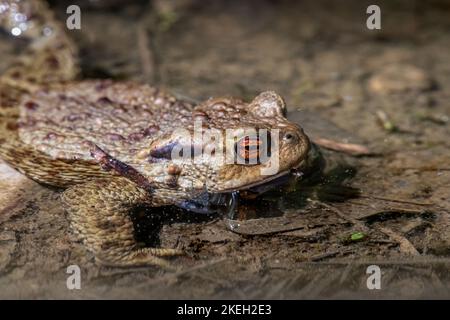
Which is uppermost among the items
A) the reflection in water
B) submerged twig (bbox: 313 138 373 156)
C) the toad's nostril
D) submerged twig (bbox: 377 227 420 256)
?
the toad's nostril

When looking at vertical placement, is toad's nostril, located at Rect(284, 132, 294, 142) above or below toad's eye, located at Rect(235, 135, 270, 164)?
above

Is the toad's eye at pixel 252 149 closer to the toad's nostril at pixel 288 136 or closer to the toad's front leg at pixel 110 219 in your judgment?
the toad's nostril at pixel 288 136

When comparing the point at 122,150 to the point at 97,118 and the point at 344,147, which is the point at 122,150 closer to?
the point at 97,118

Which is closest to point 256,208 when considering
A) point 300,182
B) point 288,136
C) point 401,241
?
point 300,182

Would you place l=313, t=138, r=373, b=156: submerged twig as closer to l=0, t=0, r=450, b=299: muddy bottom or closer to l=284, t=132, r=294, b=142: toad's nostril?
l=0, t=0, r=450, b=299: muddy bottom

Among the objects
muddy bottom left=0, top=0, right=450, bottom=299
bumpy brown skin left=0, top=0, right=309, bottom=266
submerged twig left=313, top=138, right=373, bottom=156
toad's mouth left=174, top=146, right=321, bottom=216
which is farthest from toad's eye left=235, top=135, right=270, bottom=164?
submerged twig left=313, top=138, right=373, bottom=156

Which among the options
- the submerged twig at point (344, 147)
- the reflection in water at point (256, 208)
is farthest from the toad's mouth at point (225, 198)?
the submerged twig at point (344, 147)
